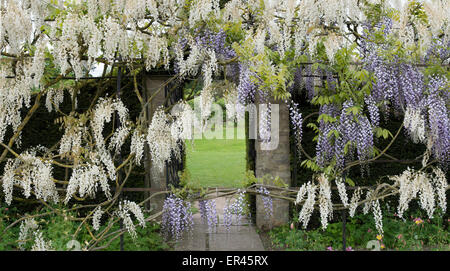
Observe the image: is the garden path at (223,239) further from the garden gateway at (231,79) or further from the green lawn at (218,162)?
the green lawn at (218,162)

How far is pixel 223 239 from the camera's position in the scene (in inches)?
190

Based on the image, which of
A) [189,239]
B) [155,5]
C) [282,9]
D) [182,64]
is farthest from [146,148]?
[282,9]

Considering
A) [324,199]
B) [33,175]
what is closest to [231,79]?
[324,199]

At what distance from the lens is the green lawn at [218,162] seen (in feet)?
31.5

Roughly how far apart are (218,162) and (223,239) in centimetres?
733

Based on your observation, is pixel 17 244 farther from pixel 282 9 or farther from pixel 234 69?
pixel 282 9

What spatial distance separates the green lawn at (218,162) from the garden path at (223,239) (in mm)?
2545

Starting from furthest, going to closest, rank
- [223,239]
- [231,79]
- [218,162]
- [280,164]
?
[218,162] → [280,164] → [223,239] → [231,79]

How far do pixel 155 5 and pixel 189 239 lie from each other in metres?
2.62

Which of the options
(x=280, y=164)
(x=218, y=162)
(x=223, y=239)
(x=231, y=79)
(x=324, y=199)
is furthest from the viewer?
(x=218, y=162)

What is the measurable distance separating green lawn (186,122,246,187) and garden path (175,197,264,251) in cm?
254

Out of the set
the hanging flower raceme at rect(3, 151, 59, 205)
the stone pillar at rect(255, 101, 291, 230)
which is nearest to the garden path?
the stone pillar at rect(255, 101, 291, 230)

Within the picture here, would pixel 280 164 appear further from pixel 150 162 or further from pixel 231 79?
pixel 150 162

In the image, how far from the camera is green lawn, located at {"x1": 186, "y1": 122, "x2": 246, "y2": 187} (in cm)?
959
